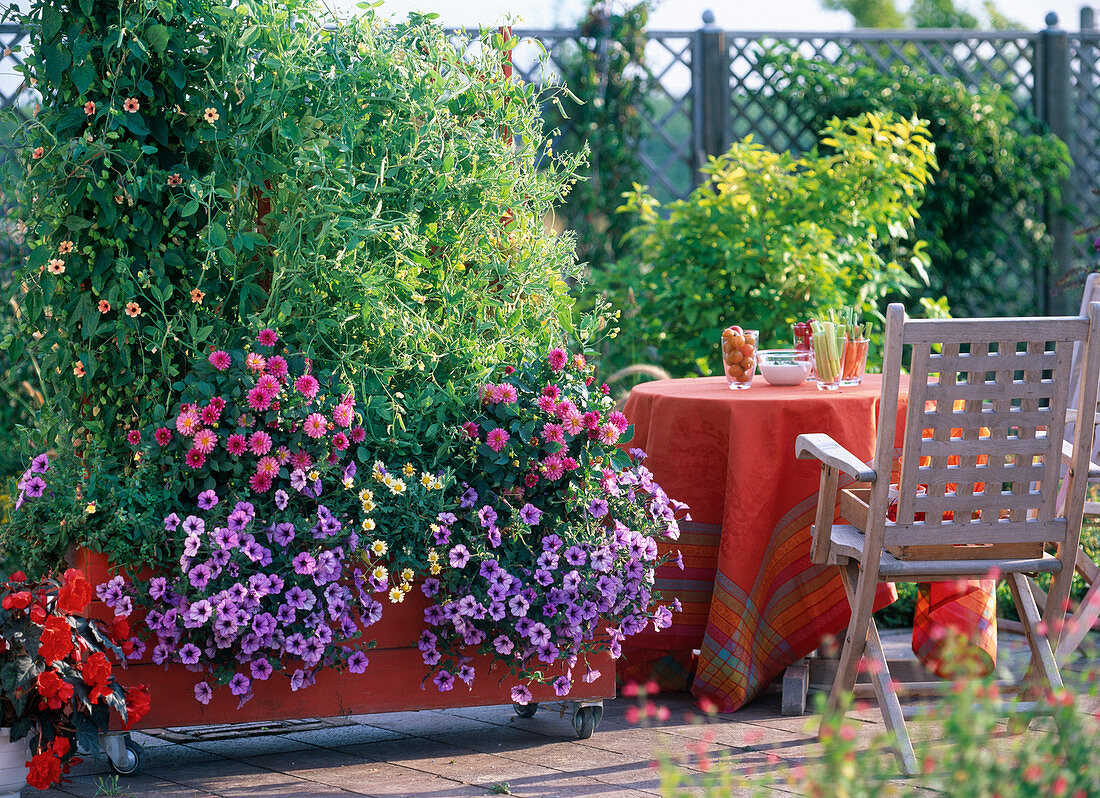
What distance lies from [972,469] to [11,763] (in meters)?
2.00

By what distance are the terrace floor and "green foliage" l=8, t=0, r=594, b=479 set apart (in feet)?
2.19

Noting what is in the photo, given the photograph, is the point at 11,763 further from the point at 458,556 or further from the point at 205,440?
the point at 458,556

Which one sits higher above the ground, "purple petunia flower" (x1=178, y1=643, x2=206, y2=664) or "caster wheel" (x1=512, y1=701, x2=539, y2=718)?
"purple petunia flower" (x1=178, y1=643, x2=206, y2=664)

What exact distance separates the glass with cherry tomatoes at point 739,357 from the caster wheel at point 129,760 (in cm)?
172

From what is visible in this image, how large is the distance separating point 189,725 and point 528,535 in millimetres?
819

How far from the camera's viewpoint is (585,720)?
2.73 meters

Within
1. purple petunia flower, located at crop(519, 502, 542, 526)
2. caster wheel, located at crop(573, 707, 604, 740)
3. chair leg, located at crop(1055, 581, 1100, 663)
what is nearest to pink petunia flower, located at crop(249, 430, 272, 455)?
purple petunia flower, located at crop(519, 502, 542, 526)

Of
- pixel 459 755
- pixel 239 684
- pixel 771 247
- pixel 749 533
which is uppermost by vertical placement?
pixel 771 247

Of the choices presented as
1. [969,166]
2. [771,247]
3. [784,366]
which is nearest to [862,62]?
[969,166]

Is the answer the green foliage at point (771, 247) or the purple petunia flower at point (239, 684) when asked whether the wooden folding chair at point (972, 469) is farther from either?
the green foliage at point (771, 247)

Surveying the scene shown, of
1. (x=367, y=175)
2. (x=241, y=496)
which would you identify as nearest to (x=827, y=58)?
(x=367, y=175)

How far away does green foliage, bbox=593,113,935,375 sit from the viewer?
175 inches

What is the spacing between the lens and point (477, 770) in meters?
2.52

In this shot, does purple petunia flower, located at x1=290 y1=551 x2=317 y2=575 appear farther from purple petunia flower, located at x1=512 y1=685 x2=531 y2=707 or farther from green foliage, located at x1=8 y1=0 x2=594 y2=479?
purple petunia flower, located at x1=512 y1=685 x2=531 y2=707
